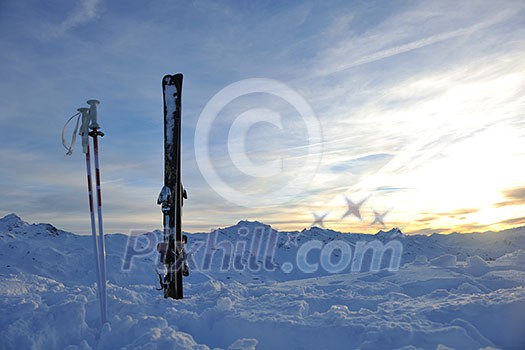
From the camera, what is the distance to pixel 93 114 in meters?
6.34

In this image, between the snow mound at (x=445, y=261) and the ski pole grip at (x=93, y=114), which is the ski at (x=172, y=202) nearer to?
the ski pole grip at (x=93, y=114)

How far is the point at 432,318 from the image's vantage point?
586 cm

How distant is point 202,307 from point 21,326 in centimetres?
309

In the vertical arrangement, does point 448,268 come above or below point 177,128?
below

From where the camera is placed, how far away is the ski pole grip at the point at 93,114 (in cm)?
631

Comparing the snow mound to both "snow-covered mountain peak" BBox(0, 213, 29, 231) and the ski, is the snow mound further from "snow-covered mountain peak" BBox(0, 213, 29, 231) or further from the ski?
"snow-covered mountain peak" BBox(0, 213, 29, 231)

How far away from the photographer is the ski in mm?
8281

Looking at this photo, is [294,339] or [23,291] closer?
[294,339]

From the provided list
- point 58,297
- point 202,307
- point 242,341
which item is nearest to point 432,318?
point 242,341

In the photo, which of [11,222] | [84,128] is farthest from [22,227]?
[84,128]

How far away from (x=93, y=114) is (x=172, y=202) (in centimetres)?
277

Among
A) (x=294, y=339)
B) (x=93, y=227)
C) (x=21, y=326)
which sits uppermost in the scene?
(x=93, y=227)

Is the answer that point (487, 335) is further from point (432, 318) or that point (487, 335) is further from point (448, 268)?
point (448, 268)

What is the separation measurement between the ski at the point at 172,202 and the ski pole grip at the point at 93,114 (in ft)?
7.37
